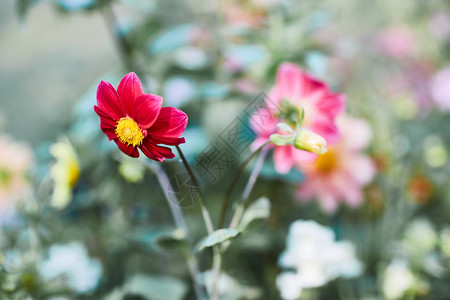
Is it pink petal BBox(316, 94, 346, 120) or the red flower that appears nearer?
the red flower

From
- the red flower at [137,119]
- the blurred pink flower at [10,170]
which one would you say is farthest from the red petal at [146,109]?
the blurred pink flower at [10,170]

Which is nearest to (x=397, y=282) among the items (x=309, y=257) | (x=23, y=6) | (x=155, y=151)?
(x=309, y=257)

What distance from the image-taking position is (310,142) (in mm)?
338

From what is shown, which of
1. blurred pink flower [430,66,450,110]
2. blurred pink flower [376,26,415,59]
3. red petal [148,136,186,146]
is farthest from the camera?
blurred pink flower [376,26,415,59]

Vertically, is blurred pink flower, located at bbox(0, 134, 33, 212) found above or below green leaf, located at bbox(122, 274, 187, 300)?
above

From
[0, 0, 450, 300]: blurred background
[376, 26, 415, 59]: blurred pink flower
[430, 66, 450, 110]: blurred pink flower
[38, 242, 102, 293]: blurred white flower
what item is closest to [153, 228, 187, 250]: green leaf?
[0, 0, 450, 300]: blurred background

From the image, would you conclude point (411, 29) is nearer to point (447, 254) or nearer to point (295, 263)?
point (447, 254)

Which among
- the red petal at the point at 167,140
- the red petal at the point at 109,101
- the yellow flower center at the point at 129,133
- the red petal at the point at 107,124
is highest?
the red petal at the point at 109,101

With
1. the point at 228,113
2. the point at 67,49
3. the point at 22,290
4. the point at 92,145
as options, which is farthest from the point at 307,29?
the point at 67,49

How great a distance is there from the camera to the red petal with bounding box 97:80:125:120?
31 cm

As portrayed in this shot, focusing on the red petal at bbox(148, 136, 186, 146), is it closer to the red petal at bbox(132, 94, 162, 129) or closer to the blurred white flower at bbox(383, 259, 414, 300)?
the red petal at bbox(132, 94, 162, 129)

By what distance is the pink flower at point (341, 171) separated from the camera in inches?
26.9

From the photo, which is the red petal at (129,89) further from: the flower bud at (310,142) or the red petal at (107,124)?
the flower bud at (310,142)

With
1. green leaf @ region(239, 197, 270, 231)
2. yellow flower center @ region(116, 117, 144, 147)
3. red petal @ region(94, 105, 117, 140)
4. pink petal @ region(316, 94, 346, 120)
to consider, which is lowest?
green leaf @ region(239, 197, 270, 231)
